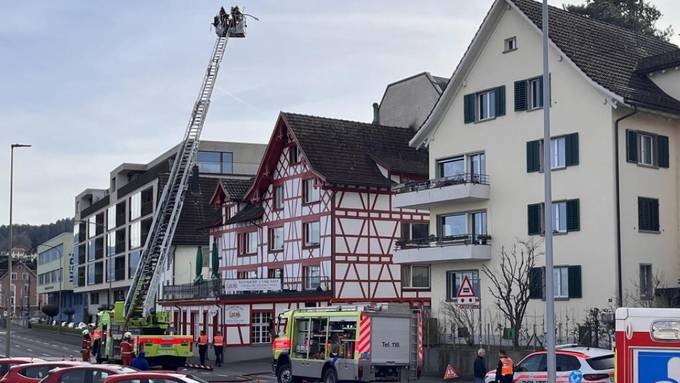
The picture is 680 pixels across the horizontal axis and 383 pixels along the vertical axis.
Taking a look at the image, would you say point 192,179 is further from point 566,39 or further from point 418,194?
point 566,39

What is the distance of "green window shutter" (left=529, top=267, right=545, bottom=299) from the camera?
37375 mm

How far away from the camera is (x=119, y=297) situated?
9156 centimetres

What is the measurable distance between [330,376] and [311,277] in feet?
67.5

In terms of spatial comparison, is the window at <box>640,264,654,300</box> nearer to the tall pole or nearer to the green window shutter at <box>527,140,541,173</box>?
the green window shutter at <box>527,140,541,173</box>

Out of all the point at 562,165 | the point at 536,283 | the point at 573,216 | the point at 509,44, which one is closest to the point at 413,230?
the point at 509,44

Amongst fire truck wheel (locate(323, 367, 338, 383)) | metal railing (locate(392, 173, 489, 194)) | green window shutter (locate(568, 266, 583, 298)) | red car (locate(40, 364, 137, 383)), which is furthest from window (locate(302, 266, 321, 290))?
red car (locate(40, 364, 137, 383))

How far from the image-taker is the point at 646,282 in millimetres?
36656

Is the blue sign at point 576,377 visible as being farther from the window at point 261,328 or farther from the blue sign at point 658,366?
the window at point 261,328

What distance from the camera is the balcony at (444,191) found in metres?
40.0

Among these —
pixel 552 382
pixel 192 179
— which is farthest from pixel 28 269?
pixel 552 382

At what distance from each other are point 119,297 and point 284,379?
61360mm

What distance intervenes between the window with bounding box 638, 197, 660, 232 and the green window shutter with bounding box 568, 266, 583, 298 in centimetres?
261

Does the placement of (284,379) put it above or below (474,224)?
below

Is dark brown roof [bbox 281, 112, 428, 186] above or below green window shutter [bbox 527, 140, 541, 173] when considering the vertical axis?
above
